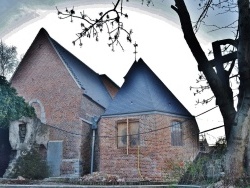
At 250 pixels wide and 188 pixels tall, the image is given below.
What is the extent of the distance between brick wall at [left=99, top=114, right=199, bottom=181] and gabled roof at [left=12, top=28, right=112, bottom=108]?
4.65 m

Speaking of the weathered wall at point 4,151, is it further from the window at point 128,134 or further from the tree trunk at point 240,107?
the tree trunk at point 240,107

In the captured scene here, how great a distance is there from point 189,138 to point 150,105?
11.3ft

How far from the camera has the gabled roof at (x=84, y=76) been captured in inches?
1007

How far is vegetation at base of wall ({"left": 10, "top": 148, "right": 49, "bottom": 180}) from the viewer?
1906cm

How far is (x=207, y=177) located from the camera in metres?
4.70

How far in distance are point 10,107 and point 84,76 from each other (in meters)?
7.65

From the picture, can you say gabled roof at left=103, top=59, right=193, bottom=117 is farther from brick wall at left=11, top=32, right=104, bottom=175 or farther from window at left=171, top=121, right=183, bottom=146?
brick wall at left=11, top=32, right=104, bottom=175

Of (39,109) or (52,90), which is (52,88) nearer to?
(52,90)

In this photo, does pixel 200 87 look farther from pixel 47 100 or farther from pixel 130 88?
pixel 47 100

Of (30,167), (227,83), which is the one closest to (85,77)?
(30,167)

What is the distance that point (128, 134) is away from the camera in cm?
2133

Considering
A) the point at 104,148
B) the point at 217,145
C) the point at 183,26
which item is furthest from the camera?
the point at 104,148

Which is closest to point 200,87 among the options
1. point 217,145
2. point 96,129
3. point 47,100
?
point 217,145

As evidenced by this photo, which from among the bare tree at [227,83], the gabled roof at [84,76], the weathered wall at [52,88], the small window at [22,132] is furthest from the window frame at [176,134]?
the bare tree at [227,83]
